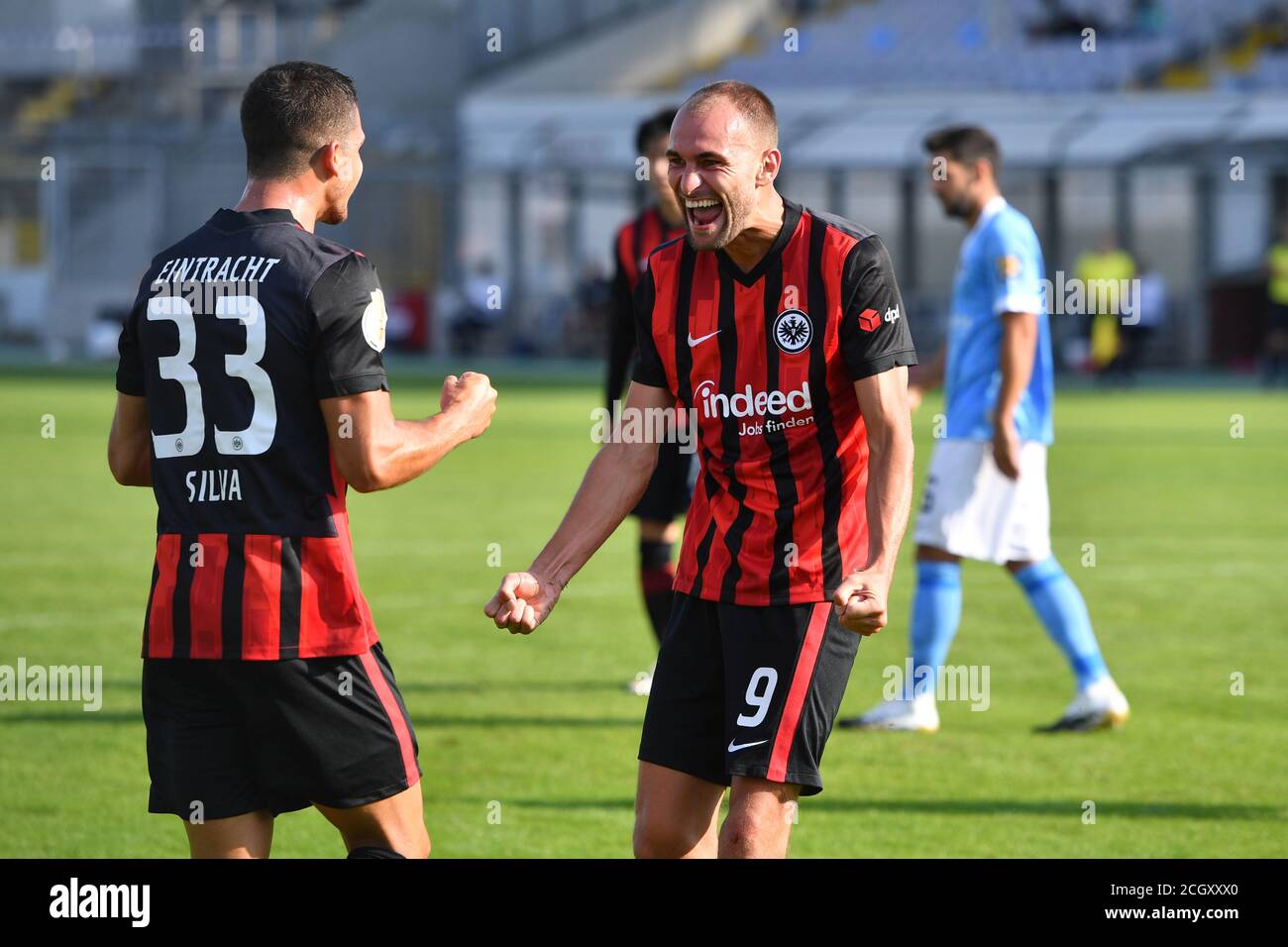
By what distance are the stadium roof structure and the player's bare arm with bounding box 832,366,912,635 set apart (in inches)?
1122

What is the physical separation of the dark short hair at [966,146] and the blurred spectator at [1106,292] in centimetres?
2186

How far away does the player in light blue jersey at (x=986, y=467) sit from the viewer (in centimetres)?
696

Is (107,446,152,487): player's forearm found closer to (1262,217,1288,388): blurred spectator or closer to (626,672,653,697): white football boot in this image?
(626,672,653,697): white football boot

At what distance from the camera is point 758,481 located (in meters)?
4.05

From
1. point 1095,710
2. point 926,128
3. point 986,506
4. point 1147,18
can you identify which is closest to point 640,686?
point 986,506

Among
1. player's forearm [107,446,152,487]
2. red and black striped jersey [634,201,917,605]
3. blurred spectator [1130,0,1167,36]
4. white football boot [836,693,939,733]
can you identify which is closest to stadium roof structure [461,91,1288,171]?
blurred spectator [1130,0,1167,36]

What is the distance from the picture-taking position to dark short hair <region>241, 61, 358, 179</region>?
3.66 m

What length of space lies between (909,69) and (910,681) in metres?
30.4

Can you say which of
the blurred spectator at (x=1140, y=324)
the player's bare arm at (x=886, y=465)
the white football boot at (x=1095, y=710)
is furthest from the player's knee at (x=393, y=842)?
the blurred spectator at (x=1140, y=324)

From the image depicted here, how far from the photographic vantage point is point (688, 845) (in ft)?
13.2

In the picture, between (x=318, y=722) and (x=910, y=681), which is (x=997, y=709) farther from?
(x=318, y=722)

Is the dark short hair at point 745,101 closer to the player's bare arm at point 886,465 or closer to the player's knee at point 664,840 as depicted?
the player's bare arm at point 886,465

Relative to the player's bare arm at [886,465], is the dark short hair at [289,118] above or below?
above

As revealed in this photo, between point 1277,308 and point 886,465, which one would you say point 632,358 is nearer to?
point 886,465
